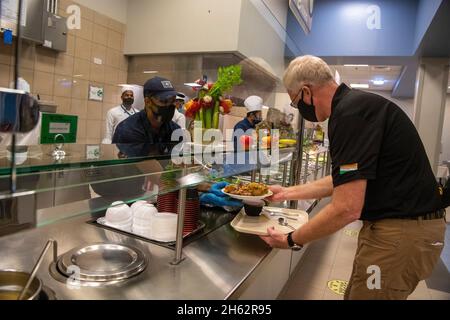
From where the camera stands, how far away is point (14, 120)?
50 cm

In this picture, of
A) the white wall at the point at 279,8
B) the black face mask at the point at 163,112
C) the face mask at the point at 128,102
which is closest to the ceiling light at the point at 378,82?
the white wall at the point at 279,8

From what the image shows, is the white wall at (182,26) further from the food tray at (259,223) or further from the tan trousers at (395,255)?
the tan trousers at (395,255)

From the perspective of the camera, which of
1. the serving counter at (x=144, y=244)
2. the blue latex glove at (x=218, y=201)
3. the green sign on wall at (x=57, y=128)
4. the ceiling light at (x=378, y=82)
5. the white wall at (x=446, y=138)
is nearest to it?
the serving counter at (x=144, y=244)

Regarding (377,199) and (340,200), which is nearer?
Result: (340,200)

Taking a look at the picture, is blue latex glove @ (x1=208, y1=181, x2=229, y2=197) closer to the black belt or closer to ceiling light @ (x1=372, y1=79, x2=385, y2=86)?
the black belt

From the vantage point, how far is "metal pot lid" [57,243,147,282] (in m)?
1.07

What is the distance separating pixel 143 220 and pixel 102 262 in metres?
0.35

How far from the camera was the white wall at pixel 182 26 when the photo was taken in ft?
14.7

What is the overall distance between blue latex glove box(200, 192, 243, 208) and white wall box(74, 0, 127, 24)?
383 centimetres

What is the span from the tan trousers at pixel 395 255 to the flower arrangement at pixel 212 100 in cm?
98
